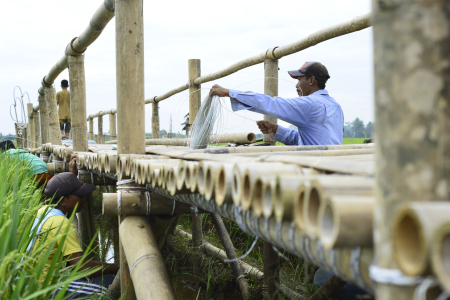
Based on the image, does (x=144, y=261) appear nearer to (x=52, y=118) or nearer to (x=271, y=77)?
(x=271, y=77)

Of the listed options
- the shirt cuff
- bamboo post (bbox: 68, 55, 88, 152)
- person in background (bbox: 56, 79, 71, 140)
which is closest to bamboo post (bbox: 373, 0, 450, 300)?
the shirt cuff

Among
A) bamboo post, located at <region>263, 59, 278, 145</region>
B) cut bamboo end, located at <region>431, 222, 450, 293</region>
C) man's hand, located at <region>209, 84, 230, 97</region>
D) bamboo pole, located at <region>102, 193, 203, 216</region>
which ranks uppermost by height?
bamboo post, located at <region>263, 59, 278, 145</region>

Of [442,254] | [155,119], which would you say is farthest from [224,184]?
[155,119]

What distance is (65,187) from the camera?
3.06 m

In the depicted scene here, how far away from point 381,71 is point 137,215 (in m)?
2.02

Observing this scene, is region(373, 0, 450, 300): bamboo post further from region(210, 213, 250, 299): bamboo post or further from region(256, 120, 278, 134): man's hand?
region(210, 213, 250, 299): bamboo post

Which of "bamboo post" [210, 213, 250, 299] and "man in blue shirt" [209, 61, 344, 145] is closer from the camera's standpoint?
"man in blue shirt" [209, 61, 344, 145]

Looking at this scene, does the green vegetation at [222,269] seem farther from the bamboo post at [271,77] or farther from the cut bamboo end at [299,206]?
the cut bamboo end at [299,206]

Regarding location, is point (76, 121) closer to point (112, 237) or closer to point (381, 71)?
point (112, 237)

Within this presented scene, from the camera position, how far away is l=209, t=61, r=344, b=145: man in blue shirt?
266 cm

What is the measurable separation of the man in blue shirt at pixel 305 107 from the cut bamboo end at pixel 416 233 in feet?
6.81

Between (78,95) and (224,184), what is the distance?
10.2 ft

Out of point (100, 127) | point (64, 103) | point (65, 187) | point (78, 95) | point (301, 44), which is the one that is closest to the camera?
point (301, 44)

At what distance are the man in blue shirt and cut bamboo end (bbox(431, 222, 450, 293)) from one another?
2.15m
